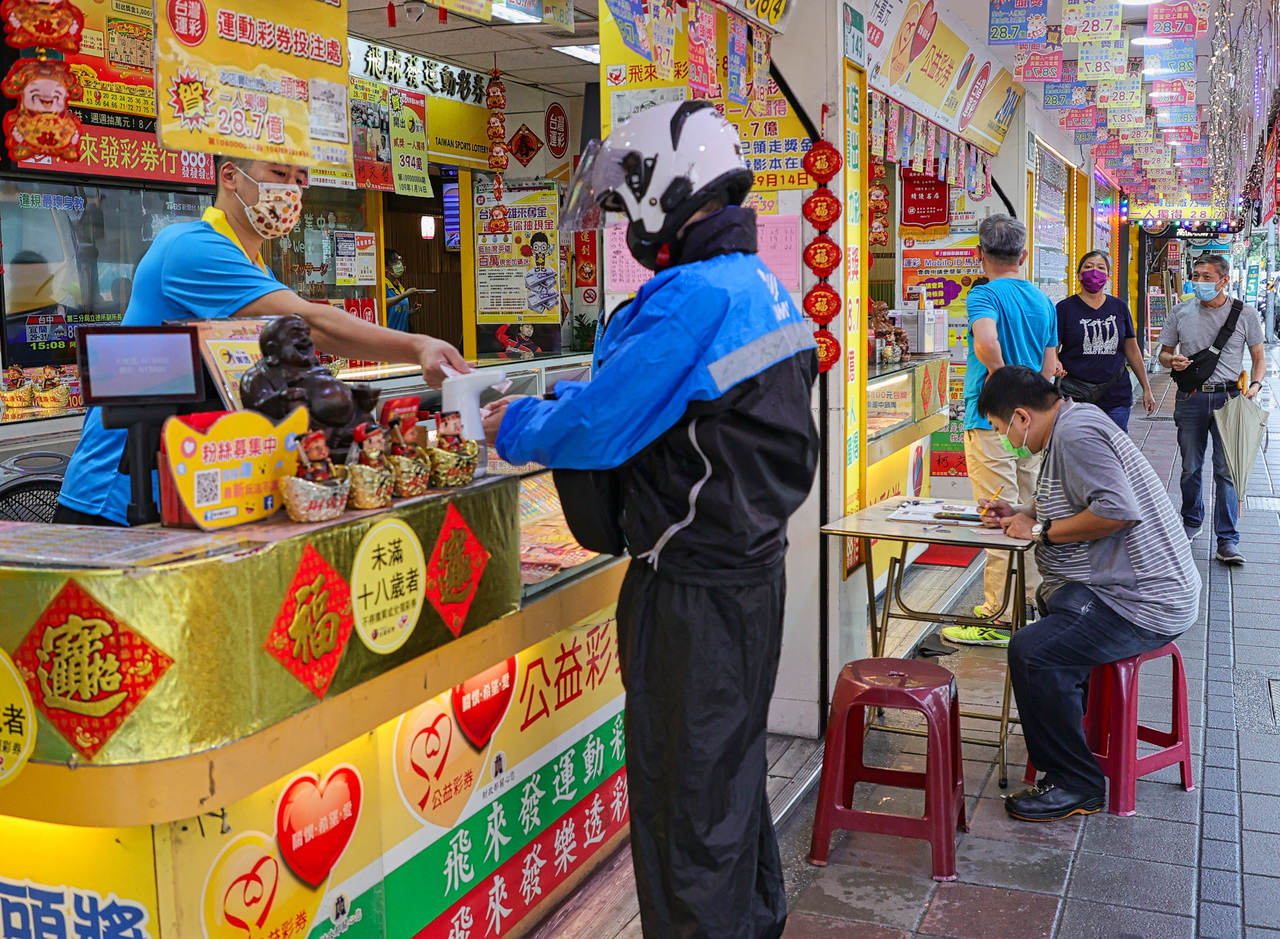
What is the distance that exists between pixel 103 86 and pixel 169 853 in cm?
591

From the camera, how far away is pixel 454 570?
8.46 feet

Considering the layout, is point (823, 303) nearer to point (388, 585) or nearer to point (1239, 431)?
point (388, 585)

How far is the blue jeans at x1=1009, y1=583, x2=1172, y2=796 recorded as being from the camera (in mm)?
3826

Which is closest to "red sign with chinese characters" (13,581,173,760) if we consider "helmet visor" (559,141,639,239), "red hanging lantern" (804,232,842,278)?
"helmet visor" (559,141,639,239)

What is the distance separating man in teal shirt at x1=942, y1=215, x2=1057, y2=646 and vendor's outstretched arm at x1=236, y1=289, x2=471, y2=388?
3707 mm

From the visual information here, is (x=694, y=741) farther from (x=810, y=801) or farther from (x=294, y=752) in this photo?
(x=810, y=801)

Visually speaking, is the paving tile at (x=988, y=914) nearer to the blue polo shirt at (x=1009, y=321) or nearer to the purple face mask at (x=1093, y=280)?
the blue polo shirt at (x=1009, y=321)

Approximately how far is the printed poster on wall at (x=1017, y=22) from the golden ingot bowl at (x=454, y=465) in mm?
5377

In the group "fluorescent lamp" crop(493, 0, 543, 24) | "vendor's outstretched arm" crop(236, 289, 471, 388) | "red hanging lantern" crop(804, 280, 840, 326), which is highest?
"fluorescent lamp" crop(493, 0, 543, 24)

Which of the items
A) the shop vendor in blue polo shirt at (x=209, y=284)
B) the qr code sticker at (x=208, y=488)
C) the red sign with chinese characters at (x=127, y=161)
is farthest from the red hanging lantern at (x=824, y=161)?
the red sign with chinese characters at (x=127, y=161)

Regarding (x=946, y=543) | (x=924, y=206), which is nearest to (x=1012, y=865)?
(x=946, y=543)

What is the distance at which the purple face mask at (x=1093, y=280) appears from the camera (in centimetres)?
723

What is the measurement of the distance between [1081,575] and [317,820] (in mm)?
2673

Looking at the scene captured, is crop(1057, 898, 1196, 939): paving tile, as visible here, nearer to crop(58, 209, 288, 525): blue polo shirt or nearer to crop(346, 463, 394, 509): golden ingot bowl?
crop(346, 463, 394, 509): golden ingot bowl
